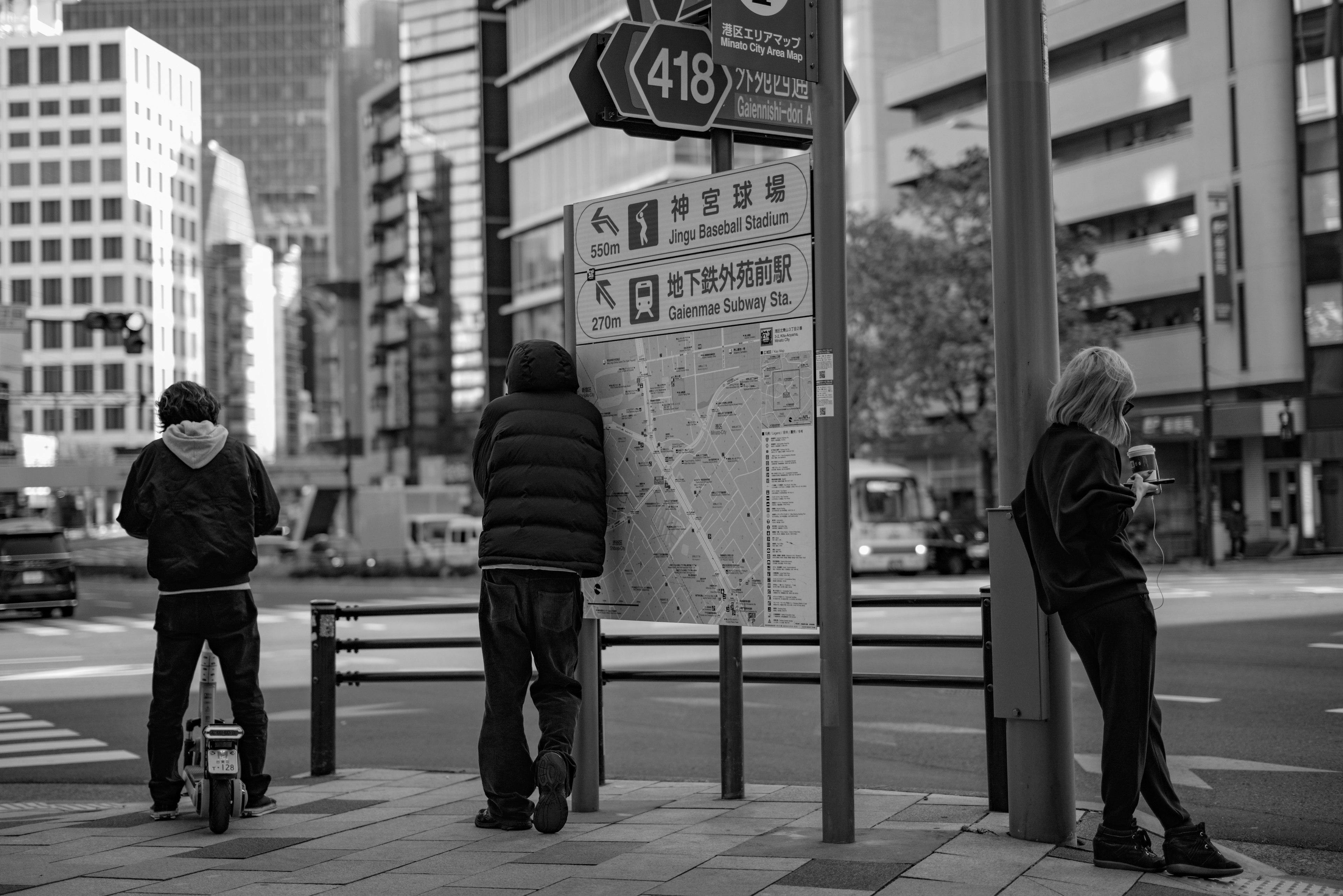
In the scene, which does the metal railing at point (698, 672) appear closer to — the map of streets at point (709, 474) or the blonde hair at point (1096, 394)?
the map of streets at point (709, 474)

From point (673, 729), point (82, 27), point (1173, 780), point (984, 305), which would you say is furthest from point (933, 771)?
point (984, 305)

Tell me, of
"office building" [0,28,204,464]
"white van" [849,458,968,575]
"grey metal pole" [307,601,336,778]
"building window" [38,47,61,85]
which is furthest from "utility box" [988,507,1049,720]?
"white van" [849,458,968,575]

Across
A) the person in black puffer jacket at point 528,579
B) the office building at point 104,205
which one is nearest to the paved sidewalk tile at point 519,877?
the person in black puffer jacket at point 528,579

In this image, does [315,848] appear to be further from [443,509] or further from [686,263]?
[443,509]

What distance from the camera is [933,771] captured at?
8.31m

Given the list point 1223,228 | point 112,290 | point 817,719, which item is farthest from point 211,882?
point 1223,228

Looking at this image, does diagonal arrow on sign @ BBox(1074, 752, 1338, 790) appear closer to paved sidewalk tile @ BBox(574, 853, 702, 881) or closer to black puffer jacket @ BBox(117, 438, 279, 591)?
paved sidewalk tile @ BBox(574, 853, 702, 881)

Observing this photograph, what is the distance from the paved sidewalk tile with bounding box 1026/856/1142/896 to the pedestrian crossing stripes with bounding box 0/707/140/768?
690cm

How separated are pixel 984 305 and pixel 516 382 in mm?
35671

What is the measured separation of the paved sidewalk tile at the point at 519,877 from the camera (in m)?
4.97

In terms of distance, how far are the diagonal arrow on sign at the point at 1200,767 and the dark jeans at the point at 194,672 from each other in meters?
4.46

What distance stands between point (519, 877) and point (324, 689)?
10.6ft

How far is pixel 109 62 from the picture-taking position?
14234 millimetres

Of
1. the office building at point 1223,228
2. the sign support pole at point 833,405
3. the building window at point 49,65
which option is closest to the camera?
the sign support pole at point 833,405
